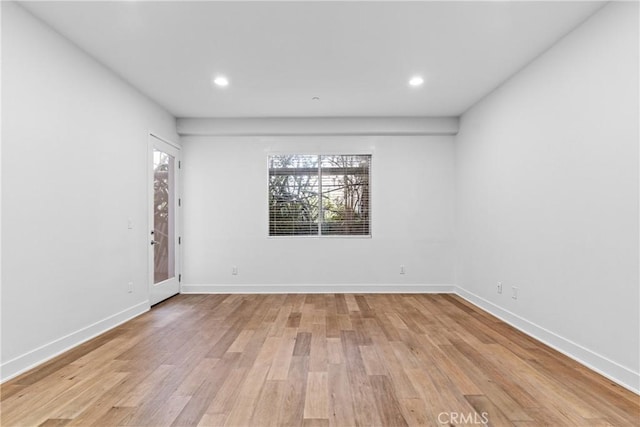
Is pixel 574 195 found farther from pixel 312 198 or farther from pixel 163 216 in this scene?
pixel 163 216

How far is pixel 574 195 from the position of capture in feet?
8.46

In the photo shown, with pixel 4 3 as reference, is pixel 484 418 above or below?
below

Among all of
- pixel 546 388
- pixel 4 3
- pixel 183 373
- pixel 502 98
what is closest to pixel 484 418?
pixel 546 388

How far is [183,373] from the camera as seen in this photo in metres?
2.29

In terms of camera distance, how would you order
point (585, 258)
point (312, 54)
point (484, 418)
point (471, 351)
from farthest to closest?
1. point (312, 54)
2. point (471, 351)
3. point (585, 258)
4. point (484, 418)

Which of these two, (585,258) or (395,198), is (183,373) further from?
(395,198)

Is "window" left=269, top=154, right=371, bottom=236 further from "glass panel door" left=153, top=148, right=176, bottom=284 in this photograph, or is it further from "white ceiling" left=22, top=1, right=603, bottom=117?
"glass panel door" left=153, top=148, right=176, bottom=284

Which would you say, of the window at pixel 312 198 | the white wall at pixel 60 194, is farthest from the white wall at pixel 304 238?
the white wall at pixel 60 194

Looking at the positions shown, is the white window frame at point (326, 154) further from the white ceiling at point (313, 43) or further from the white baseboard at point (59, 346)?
the white baseboard at point (59, 346)

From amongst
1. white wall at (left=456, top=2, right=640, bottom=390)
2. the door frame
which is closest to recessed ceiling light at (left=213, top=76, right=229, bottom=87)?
the door frame

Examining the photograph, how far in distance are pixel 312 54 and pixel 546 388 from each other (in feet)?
10.4

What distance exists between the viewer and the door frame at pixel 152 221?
3984 mm

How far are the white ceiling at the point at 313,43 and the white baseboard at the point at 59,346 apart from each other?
8.40 feet

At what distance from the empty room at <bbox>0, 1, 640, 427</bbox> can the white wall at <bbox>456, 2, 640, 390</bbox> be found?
0.06ft
